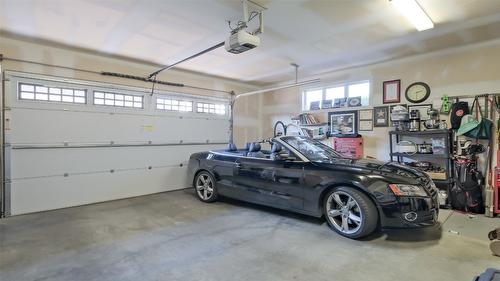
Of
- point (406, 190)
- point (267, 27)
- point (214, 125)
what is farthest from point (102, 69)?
point (406, 190)

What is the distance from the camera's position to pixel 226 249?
287 centimetres

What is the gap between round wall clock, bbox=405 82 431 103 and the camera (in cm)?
488

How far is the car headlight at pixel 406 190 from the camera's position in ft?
9.68

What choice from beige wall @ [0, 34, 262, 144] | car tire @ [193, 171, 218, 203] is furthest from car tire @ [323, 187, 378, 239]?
beige wall @ [0, 34, 262, 144]

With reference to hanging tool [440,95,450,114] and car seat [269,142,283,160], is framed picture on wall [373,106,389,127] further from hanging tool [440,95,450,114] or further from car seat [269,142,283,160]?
car seat [269,142,283,160]

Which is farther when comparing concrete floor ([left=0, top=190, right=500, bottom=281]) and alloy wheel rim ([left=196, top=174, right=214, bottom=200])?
alloy wheel rim ([left=196, top=174, right=214, bottom=200])

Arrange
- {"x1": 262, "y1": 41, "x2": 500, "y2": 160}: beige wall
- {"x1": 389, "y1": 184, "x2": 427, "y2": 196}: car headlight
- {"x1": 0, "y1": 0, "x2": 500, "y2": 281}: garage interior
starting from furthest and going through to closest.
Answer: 1. {"x1": 262, "y1": 41, "x2": 500, "y2": 160}: beige wall
2. {"x1": 389, "y1": 184, "x2": 427, "y2": 196}: car headlight
3. {"x1": 0, "y1": 0, "x2": 500, "y2": 281}: garage interior

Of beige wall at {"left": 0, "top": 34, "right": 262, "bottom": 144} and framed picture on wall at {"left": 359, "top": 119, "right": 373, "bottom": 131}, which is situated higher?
beige wall at {"left": 0, "top": 34, "right": 262, "bottom": 144}

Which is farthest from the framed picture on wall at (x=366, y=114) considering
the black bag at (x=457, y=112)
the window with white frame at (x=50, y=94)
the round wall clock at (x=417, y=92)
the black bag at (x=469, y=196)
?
the window with white frame at (x=50, y=94)

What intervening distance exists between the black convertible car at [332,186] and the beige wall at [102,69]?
252cm

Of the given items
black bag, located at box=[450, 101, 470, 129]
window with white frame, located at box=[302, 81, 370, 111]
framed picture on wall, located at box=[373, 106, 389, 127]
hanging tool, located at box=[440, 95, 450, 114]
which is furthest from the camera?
window with white frame, located at box=[302, 81, 370, 111]

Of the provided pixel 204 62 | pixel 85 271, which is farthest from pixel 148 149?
pixel 85 271

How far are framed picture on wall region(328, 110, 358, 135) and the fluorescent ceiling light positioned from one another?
2.48 metres

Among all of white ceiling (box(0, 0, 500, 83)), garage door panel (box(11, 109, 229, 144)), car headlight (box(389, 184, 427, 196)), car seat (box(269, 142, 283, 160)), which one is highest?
white ceiling (box(0, 0, 500, 83))
